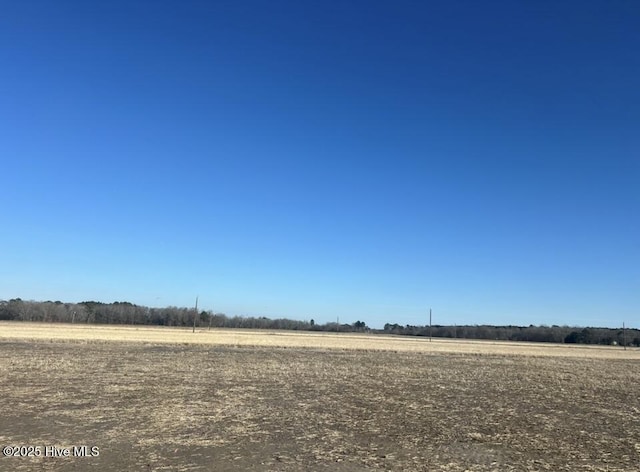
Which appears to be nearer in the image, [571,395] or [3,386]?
[3,386]

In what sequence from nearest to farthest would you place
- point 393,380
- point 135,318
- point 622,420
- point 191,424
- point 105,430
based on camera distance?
point 105,430
point 191,424
point 622,420
point 393,380
point 135,318

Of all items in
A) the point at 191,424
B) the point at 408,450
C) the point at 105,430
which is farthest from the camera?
the point at 191,424

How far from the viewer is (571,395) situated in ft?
64.9

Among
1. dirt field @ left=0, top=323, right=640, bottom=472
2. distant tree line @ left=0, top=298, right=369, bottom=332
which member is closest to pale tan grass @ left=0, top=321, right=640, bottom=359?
dirt field @ left=0, top=323, right=640, bottom=472

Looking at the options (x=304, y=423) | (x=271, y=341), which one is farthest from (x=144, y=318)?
(x=304, y=423)

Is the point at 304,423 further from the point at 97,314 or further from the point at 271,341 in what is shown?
the point at 97,314

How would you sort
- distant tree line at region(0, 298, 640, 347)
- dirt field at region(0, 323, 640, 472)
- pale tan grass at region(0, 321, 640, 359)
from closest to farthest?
dirt field at region(0, 323, 640, 472)
pale tan grass at region(0, 321, 640, 359)
distant tree line at region(0, 298, 640, 347)

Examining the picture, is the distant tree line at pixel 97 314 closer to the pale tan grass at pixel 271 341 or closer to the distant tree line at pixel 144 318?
the distant tree line at pixel 144 318

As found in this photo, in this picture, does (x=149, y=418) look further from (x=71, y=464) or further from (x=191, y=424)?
(x=71, y=464)

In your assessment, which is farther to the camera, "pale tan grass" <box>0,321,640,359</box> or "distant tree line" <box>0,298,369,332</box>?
"distant tree line" <box>0,298,369,332</box>

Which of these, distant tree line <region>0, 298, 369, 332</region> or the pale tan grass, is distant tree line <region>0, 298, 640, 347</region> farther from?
the pale tan grass

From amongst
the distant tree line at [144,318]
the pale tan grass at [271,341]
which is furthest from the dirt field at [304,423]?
the distant tree line at [144,318]

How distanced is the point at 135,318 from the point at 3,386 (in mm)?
183569

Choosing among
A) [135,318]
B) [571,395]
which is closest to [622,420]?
[571,395]
